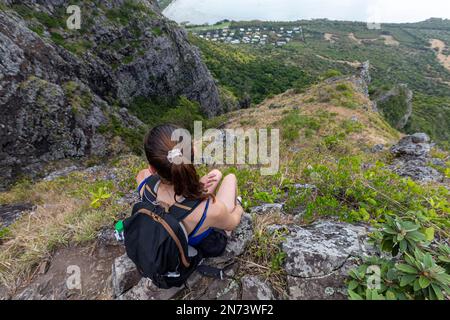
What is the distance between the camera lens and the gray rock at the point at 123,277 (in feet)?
8.75

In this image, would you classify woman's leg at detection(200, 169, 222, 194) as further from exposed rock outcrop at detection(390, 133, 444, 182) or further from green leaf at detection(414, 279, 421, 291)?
exposed rock outcrop at detection(390, 133, 444, 182)

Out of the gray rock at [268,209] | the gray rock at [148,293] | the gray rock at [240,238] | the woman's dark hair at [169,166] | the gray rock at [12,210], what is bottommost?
the gray rock at [12,210]

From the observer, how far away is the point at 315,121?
1606 cm

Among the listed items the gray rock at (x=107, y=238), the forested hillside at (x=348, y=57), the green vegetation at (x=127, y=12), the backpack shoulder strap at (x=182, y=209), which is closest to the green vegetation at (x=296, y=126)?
the forested hillside at (x=348, y=57)

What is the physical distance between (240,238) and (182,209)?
1074 millimetres

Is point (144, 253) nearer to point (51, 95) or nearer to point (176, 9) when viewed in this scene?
point (51, 95)

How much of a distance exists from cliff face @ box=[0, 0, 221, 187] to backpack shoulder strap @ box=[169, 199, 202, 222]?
16313 mm

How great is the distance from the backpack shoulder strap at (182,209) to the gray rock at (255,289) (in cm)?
99

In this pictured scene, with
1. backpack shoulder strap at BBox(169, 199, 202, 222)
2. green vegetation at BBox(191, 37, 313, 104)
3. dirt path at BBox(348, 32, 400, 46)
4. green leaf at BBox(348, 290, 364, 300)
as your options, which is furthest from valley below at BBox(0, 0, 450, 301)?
dirt path at BBox(348, 32, 400, 46)

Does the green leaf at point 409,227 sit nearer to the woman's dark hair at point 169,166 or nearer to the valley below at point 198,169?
the valley below at point 198,169

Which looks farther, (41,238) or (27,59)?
(27,59)

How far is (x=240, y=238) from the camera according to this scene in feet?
9.86

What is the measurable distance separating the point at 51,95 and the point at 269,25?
19170 cm
